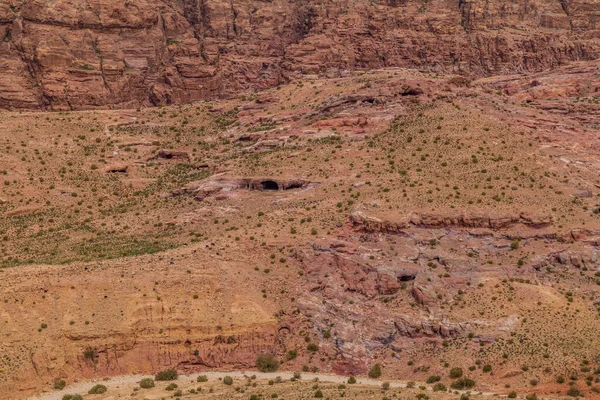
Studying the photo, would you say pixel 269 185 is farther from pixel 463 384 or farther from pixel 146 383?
pixel 463 384

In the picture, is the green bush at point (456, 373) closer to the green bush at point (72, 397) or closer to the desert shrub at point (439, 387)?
the desert shrub at point (439, 387)

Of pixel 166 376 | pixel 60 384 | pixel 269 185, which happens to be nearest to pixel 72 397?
pixel 60 384

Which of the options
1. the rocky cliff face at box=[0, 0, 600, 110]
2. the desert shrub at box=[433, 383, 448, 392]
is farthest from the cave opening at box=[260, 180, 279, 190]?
the rocky cliff face at box=[0, 0, 600, 110]

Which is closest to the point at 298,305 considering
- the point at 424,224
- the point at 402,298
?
the point at 402,298

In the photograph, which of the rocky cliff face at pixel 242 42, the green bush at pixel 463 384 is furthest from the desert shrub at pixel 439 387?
the rocky cliff face at pixel 242 42

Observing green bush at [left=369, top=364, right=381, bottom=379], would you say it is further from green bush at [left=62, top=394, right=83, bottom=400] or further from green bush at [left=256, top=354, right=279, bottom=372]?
green bush at [left=62, top=394, right=83, bottom=400]

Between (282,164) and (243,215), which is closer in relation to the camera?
(243,215)

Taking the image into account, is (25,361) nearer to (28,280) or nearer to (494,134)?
(28,280)
